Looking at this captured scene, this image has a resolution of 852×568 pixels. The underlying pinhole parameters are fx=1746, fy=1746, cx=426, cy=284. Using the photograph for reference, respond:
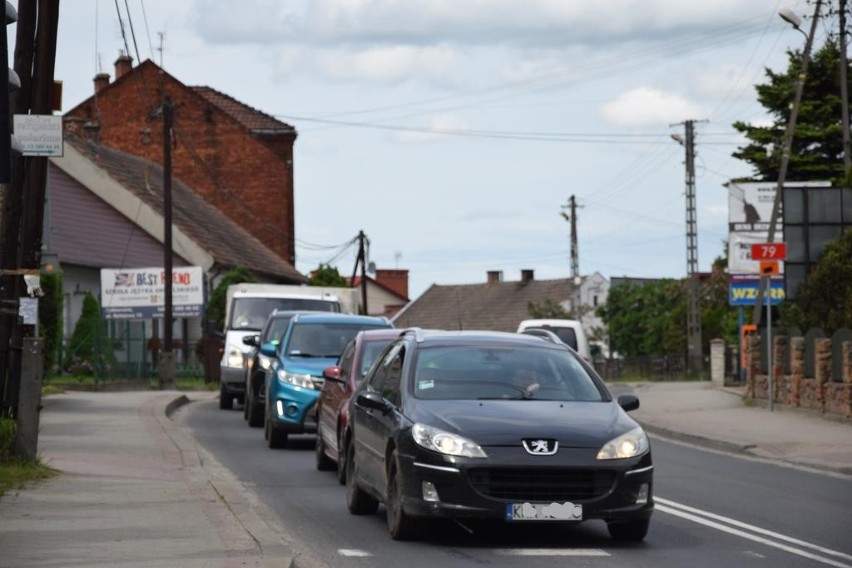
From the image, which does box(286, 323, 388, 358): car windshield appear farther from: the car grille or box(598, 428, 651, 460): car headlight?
the car grille

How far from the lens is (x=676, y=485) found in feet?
57.5

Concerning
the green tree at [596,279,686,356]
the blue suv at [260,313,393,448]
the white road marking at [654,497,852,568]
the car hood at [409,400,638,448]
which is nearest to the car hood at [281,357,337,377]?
the blue suv at [260,313,393,448]

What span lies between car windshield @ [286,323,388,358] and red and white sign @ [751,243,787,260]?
33.3 feet

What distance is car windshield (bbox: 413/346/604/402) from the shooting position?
1280 cm

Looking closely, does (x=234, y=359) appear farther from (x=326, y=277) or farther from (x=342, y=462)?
(x=326, y=277)

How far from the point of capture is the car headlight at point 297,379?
22062 mm

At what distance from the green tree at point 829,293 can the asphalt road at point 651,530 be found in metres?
16.2

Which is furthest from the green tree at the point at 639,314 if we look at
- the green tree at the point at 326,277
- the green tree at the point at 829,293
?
the green tree at the point at 829,293

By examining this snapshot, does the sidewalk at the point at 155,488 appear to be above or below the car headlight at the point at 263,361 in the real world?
below

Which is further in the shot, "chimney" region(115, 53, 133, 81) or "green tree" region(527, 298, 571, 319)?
"green tree" region(527, 298, 571, 319)

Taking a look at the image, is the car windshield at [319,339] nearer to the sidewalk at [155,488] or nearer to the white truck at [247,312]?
A: the sidewalk at [155,488]

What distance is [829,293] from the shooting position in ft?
119

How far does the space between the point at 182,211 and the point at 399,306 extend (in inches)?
2562

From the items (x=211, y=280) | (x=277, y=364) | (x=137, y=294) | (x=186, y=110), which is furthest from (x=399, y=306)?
(x=277, y=364)
